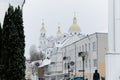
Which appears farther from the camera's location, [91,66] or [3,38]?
[91,66]

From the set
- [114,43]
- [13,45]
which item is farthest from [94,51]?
[13,45]

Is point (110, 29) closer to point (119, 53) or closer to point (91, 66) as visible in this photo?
point (119, 53)

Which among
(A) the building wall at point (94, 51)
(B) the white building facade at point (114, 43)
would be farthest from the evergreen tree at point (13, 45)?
(A) the building wall at point (94, 51)

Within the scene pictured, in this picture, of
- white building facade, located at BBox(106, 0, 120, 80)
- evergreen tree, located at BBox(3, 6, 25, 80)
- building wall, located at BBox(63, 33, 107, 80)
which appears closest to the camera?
evergreen tree, located at BBox(3, 6, 25, 80)

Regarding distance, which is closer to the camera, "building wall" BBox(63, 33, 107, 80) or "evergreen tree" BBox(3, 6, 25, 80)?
"evergreen tree" BBox(3, 6, 25, 80)

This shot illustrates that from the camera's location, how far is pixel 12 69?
14609mm

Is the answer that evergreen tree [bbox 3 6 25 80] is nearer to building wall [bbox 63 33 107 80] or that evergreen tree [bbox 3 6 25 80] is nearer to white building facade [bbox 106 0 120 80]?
white building facade [bbox 106 0 120 80]

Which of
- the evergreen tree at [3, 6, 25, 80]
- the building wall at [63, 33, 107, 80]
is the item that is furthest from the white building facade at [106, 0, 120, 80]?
the building wall at [63, 33, 107, 80]

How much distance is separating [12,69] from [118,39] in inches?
654

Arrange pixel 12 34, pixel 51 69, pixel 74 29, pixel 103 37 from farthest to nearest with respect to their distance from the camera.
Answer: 1. pixel 74 29
2. pixel 51 69
3. pixel 103 37
4. pixel 12 34

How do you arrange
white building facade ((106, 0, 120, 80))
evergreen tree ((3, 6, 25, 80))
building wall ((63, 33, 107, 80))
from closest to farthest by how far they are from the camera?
1. evergreen tree ((3, 6, 25, 80))
2. white building facade ((106, 0, 120, 80))
3. building wall ((63, 33, 107, 80))

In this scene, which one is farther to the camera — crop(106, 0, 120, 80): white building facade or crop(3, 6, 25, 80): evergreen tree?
crop(106, 0, 120, 80): white building facade

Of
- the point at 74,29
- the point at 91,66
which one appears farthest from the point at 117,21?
the point at 74,29

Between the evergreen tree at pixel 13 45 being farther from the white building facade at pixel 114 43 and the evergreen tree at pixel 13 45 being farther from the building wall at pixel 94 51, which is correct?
the building wall at pixel 94 51
